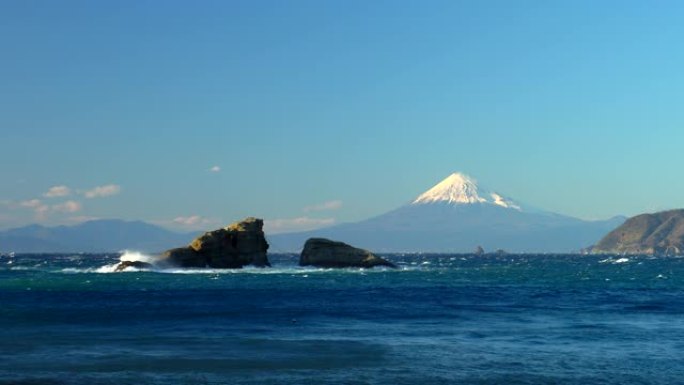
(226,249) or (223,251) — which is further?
(226,249)

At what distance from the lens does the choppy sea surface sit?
4138cm

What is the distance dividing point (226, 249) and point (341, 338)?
139 meters

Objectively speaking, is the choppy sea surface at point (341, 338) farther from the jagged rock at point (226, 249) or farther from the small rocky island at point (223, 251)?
the jagged rock at point (226, 249)

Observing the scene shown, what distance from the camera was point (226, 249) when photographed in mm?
192750

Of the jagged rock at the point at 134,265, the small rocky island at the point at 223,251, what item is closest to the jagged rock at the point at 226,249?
the small rocky island at the point at 223,251

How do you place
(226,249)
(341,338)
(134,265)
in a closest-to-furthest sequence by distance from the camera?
1. (341,338)
2. (134,265)
3. (226,249)

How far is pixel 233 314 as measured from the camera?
244 feet

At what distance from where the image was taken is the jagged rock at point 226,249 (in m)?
190

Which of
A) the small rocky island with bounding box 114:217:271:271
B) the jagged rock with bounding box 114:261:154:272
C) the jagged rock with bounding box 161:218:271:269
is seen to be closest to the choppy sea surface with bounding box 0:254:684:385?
the jagged rock with bounding box 114:261:154:272

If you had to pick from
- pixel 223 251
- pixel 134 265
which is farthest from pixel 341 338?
pixel 223 251

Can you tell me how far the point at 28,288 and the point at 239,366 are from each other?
80.6 m

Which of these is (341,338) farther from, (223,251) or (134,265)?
(223,251)

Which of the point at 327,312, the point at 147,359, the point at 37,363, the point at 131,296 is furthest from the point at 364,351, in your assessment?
the point at 131,296

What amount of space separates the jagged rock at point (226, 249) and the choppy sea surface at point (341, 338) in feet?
281
